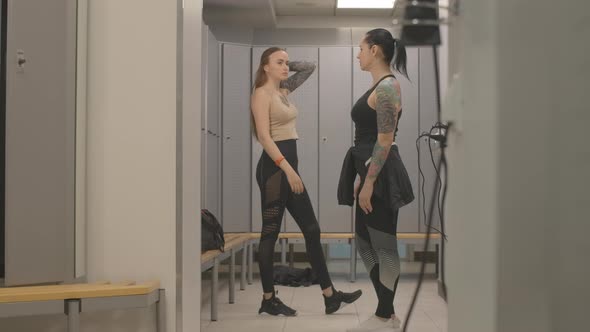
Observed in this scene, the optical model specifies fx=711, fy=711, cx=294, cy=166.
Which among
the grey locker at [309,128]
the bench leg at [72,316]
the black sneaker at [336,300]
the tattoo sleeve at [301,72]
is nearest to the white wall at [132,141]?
the bench leg at [72,316]

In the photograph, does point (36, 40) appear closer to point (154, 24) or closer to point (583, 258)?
point (154, 24)

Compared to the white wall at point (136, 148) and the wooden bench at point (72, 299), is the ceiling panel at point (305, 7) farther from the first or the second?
the wooden bench at point (72, 299)

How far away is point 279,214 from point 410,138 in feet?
9.13

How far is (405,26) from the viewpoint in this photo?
1056 millimetres

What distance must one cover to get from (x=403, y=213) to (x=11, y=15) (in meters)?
5.03

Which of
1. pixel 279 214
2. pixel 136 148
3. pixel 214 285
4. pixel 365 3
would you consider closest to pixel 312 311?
pixel 279 214

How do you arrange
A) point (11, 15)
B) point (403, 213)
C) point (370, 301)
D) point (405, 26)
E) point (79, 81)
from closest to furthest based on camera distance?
point (405, 26)
point (11, 15)
point (79, 81)
point (370, 301)
point (403, 213)

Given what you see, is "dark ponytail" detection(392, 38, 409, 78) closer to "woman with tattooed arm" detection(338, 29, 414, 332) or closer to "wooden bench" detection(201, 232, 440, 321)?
"woman with tattooed arm" detection(338, 29, 414, 332)

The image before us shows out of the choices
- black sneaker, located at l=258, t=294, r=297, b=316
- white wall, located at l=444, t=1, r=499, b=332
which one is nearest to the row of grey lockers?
black sneaker, located at l=258, t=294, r=297, b=316

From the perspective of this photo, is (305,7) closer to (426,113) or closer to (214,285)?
(426,113)

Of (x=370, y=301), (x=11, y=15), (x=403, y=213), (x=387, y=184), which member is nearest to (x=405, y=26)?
(x=11, y=15)

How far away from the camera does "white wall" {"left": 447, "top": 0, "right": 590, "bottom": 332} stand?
917 millimetres

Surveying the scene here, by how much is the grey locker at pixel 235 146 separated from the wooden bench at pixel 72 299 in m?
4.22

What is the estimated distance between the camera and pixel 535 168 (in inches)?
36.3
